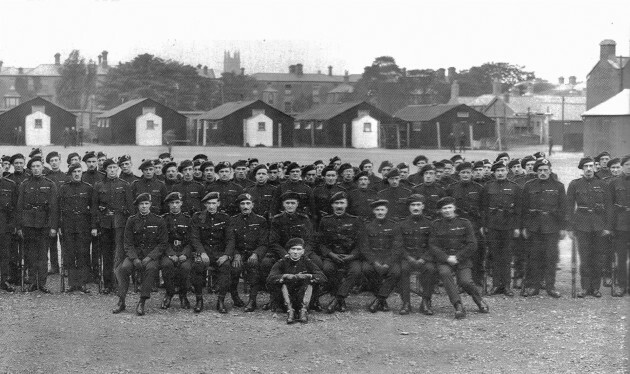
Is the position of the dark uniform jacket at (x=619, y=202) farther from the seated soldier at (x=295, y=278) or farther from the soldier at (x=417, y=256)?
the seated soldier at (x=295, y=278)

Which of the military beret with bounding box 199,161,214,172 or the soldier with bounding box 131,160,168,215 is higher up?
the military beret with bounding box 199,161,214,172

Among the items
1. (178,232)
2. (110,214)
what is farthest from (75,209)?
(178,232)

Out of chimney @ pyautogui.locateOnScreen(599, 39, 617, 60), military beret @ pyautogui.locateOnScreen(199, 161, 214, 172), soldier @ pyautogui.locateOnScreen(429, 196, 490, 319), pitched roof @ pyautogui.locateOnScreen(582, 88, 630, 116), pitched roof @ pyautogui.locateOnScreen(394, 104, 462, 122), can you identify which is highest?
chimney @ pyautogui.locateOnScreen(599, 39, 617, 60)

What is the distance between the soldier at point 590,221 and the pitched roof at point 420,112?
5555mm

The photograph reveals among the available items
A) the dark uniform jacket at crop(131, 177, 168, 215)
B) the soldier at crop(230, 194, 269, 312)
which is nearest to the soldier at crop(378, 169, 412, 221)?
the soldier at crop(230, 194, 269, 312)

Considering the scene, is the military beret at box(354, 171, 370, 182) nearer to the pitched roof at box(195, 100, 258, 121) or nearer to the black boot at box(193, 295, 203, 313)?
the black boot at box(193, 295, 203, 313)

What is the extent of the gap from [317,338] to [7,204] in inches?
185

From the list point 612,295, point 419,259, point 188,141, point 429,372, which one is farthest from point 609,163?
point 188,141

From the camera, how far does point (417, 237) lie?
8242mm

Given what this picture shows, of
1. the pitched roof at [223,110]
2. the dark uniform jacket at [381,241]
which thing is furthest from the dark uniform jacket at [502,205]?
the pitched roof at [223,110]

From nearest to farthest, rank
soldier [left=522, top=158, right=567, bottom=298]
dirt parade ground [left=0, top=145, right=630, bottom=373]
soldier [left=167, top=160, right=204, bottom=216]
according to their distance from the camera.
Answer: dirt parade ground [left=0, top=145, right=630, bottom=373] → soldier [left=522, top=158, right=567, bottom=298] → soldier [left=167, top=160, right=204, bottom=216]

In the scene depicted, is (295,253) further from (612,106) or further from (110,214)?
(612,106)

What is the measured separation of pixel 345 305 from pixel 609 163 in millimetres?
4331

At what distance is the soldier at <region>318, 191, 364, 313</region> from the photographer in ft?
26.9
